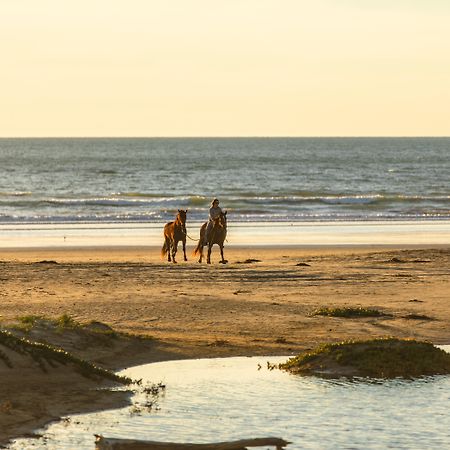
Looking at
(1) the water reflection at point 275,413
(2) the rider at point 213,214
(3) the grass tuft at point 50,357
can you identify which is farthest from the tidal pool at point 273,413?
(2) the rider at point 213,214

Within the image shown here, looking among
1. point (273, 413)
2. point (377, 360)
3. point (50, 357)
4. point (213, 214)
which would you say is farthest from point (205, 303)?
point (213, 214)

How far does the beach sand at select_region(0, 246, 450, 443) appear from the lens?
42.1 feet

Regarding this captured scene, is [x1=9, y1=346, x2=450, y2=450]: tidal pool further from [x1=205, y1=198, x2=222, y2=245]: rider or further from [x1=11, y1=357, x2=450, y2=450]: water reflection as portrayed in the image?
[x1=205, y1=198, x2=222, y2=245]: rider

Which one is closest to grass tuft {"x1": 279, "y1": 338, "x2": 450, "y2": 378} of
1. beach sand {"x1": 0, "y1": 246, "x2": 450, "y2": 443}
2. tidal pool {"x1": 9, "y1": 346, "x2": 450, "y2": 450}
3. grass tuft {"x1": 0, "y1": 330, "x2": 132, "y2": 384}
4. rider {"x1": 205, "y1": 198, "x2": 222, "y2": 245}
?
tidal pool {"x1": 9, "y1": 346, "x2": 450, "y2": 450}

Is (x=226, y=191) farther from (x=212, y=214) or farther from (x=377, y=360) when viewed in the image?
(x=377, y=360)

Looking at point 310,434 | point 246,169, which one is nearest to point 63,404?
point 310,434

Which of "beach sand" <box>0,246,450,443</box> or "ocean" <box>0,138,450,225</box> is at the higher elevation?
"ocean" <box>0,138,450,225</box>

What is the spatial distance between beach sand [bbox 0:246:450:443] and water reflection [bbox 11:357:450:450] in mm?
625

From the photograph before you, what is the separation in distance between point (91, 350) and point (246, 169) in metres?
111

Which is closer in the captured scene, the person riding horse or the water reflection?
the water reflection

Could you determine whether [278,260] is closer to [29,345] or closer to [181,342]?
[181,342]

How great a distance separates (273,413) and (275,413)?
0.07ft

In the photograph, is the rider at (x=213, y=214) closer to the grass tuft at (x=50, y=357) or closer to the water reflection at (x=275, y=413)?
the water reflection at (x=275, y=413)

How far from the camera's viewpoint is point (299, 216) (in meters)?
55.4
